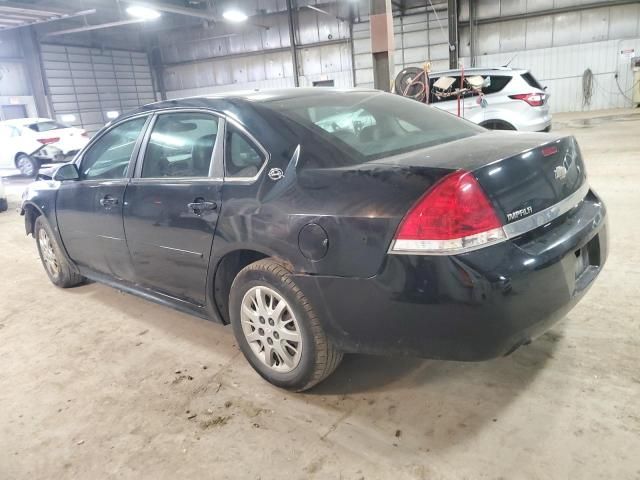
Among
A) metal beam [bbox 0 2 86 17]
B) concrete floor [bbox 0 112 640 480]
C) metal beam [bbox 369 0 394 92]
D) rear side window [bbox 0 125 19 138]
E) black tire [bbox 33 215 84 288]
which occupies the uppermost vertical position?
metal beam [bbox 0 2 86 17]

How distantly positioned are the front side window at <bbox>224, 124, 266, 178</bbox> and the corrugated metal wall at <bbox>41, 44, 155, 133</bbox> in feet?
→ 65.9

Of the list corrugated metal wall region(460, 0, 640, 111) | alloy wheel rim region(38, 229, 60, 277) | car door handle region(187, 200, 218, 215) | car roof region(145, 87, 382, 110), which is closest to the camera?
car door handle region(187, 200, 218, 215)

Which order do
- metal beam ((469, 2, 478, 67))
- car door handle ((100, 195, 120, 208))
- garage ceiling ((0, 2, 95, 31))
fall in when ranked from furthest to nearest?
metal beam ((469, 2, 478, 67)) → garage ceiling ((0, 2, 95, 31)) → car door handle ((100, 195, 120, 208))

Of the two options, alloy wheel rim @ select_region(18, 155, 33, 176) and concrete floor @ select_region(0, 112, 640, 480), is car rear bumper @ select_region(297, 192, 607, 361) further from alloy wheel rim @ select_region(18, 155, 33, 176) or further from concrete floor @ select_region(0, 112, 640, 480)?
alloy wheel rim @ select_region(18, 155, 33, 176)

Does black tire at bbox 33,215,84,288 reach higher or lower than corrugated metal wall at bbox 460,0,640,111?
lower

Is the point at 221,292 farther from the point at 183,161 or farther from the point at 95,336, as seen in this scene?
the point at 95,336

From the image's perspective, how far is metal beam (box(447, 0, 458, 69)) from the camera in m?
17.2

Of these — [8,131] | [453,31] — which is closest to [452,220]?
[8,131]

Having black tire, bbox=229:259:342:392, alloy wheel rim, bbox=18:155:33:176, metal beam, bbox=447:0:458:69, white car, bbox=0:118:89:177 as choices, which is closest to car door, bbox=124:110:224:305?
black tire, bbox=229:259:342:392

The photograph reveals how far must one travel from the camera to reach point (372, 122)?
2.54 metres

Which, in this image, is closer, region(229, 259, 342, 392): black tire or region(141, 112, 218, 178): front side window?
region(229, 259, 342, 392): black tire

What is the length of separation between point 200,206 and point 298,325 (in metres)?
0.80

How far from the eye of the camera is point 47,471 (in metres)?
1.98

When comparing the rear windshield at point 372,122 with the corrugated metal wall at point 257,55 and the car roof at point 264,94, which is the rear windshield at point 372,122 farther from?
the corrugated metal wall at point 257,55
